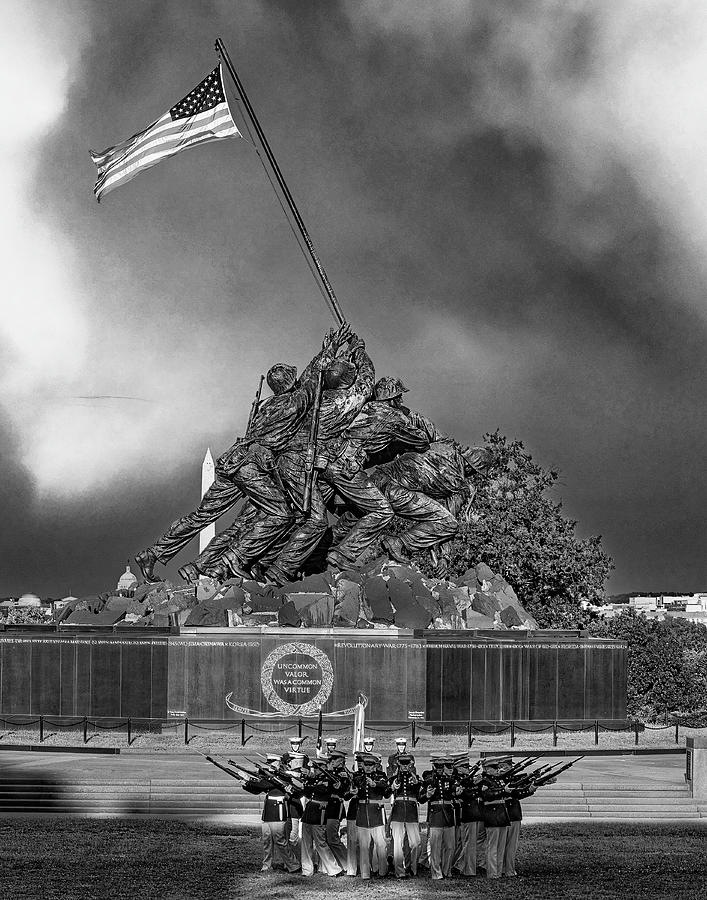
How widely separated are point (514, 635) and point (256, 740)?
6.56 m

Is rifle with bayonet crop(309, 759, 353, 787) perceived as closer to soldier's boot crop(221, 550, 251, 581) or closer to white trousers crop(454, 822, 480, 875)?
white trousers crop(454, 822, 480, 875)

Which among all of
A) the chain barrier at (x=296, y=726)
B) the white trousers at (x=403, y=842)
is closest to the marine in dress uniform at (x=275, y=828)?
the white trousers at (x=403, y=842)

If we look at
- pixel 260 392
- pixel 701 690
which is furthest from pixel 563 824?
pixel 701 690

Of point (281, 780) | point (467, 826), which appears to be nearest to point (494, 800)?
point (467, 826)

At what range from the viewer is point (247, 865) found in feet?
66.6

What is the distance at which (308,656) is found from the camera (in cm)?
3344

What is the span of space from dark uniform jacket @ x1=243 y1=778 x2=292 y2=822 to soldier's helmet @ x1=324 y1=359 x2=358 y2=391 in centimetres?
1979

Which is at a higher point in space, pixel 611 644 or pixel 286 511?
pixel 286 511

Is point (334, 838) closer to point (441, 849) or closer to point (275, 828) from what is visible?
point (275, 828)

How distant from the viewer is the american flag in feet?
124

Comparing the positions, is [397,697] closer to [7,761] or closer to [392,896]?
[7,761]

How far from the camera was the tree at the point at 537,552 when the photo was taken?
5319 cm

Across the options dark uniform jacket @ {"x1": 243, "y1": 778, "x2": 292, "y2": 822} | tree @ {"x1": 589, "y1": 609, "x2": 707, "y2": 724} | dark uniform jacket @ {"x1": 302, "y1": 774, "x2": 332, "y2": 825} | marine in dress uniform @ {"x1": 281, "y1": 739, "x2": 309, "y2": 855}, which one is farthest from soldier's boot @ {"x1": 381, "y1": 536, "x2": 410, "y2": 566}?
dark uniform jacket @ {"x1": 302, "y1": 774, "x2": 332, "y2": 825}

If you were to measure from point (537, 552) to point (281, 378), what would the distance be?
1708 centimetres
